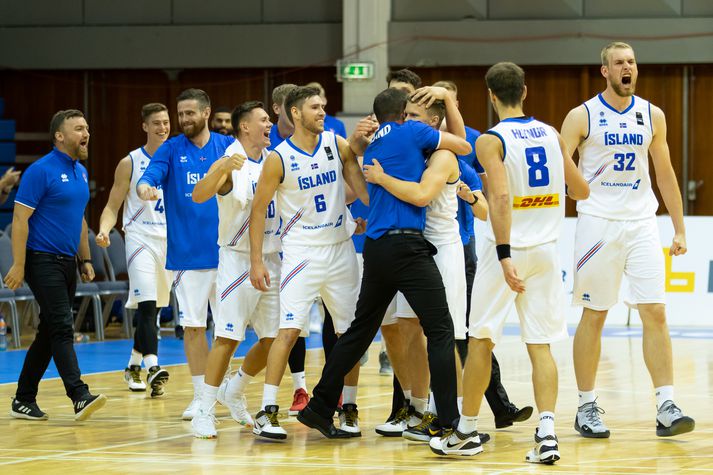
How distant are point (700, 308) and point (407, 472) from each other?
9459 millimetres

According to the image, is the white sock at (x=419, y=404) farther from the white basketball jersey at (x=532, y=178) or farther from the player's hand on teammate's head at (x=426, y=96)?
the player's hand on teammate's head at (x=426, y=96)

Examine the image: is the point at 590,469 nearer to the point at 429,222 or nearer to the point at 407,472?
the point at 407,472

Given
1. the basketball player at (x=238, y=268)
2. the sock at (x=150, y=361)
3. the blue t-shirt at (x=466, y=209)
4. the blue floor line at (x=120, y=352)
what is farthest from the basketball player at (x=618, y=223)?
the blue floor line at (x=120, y=352)

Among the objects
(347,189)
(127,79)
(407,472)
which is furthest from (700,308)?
(127,79)

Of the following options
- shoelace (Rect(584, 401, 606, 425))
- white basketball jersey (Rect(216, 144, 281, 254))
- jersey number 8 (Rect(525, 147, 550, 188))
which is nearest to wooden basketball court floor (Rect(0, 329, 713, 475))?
shoelace (Rect(584, 401, 606, 425))

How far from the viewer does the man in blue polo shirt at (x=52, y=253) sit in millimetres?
7922

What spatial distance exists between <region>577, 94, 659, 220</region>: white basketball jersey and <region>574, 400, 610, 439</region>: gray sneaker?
3.81 ft

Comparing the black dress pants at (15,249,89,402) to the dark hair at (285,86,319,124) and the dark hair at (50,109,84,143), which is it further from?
the dark hair at (285,86,319,124)

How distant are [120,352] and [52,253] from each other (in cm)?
492

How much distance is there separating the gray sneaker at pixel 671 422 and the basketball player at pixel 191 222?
9.77 feet

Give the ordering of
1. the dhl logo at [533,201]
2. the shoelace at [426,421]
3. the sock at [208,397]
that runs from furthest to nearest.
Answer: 1. the sock at [208,397]
2. the shoelace at [426,421]
3. the dhl logo at [533,201]

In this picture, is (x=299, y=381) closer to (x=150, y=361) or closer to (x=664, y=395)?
(x=150, y=361)

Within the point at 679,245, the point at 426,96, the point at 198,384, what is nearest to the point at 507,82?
the point at 426,96

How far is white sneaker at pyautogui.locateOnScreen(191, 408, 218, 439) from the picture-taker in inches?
283
